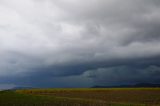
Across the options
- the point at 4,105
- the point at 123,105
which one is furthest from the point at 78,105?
the point at 4,105

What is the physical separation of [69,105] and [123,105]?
13585mm

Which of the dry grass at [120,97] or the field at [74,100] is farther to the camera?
the dry grass at [120,97]

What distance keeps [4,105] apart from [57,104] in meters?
13.4

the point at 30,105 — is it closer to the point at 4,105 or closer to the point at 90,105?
the point at 4,105

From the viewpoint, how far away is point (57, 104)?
239 feet

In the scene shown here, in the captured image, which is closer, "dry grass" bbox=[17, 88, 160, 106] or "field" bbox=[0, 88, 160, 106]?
"field" bbox=[0, 88, 160, 106]

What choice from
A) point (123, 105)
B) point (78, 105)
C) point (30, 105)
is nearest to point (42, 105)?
point (30, 105)

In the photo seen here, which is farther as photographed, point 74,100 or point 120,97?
point 120,97

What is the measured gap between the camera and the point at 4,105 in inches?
2820

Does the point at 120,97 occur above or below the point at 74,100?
above

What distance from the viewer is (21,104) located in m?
73.5

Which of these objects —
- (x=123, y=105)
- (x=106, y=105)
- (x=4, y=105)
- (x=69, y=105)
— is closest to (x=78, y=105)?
(x=69, y=105)

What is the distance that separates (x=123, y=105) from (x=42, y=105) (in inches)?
801

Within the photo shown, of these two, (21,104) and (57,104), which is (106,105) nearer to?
(57,104)
